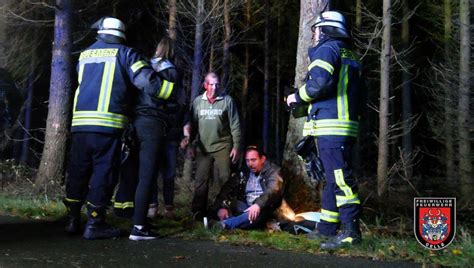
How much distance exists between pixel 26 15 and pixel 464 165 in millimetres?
13185

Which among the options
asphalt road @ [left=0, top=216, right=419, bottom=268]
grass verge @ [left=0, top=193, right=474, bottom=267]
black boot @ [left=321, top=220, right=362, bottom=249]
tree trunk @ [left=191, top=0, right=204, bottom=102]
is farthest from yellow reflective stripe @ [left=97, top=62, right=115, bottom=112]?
tree trunk @ [left=191, top=0, right=204, bottom=102]

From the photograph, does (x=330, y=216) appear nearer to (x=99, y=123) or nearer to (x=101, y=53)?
(x=99, y=123)

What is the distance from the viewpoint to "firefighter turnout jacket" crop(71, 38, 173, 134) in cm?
523

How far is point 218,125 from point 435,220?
3623 mm

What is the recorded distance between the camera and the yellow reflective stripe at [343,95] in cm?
505

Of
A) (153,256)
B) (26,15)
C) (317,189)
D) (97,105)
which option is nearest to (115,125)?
(97,105)

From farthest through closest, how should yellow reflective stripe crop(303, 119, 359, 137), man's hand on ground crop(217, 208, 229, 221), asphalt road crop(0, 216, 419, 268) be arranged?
man's hand on ground crop(217, 208, 229, 221) < yellow reflective stripe crop(303, 119, 359, 137) < asphalt road crop(0, 216, 419, 268)

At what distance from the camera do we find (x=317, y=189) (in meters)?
6.77

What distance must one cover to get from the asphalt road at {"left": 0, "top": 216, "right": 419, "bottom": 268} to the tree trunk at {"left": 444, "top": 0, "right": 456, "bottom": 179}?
1437 cm

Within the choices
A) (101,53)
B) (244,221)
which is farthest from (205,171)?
(101,53)

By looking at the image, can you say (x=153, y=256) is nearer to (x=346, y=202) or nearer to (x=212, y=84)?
(x=346, y=202)

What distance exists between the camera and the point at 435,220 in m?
3.71

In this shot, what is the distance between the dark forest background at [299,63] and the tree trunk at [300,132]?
0.01 metres

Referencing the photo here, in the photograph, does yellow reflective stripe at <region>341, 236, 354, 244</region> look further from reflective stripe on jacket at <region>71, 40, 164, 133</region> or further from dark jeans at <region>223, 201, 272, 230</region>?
reflective stripe on jacket at <region>71, 40, 164, 133</region>
